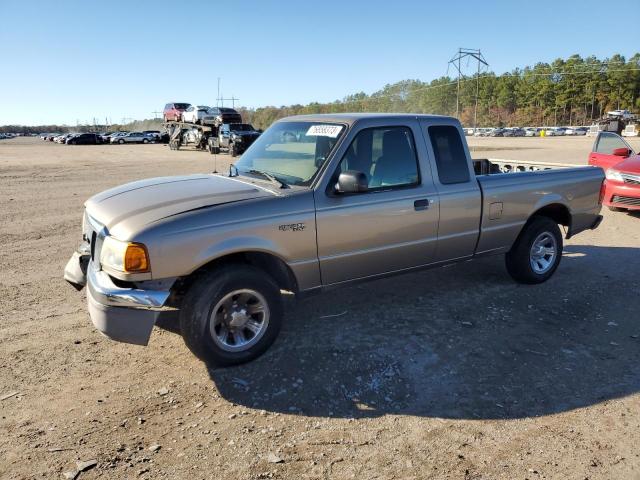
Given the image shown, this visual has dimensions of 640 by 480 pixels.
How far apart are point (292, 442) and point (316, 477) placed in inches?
13.3

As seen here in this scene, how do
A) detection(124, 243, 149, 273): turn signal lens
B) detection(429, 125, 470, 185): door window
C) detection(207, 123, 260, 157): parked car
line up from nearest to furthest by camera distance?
detection(124, 243, 149, 273): turn signal lens, detection(429, 125, 470, 185): door window, detection(207, 123, 260, 157): parked car

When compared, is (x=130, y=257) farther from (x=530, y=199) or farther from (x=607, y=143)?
(x=607, y=143)

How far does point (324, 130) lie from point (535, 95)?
137316 mm

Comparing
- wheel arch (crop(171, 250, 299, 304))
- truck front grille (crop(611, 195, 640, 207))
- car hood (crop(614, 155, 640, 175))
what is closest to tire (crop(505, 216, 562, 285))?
wheel arch (crop(171, 250, 299, 304))

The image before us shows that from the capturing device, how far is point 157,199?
3998mm

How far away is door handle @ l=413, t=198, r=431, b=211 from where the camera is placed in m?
4.63

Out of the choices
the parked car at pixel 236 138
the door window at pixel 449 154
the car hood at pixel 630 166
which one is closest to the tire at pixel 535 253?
the door window at pixel 449 154

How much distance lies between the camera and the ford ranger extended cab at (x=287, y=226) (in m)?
3.52

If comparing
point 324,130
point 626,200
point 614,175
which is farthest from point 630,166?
point 324,130

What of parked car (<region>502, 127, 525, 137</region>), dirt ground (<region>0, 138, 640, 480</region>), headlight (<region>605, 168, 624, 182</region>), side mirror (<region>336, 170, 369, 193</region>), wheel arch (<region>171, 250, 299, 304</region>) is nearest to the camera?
dirt ground (<region>0, 138, 640, 480</region>)

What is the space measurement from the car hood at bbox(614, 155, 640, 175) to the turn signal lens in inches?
363

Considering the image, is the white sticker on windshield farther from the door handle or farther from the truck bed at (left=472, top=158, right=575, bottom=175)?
the truck bed at (left=472, top=158, right=575, bottom=175)

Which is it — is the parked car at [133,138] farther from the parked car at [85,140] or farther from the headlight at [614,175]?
the headlight at [614,175]

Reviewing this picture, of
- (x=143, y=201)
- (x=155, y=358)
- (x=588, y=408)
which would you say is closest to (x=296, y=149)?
(x=143, y=201)
